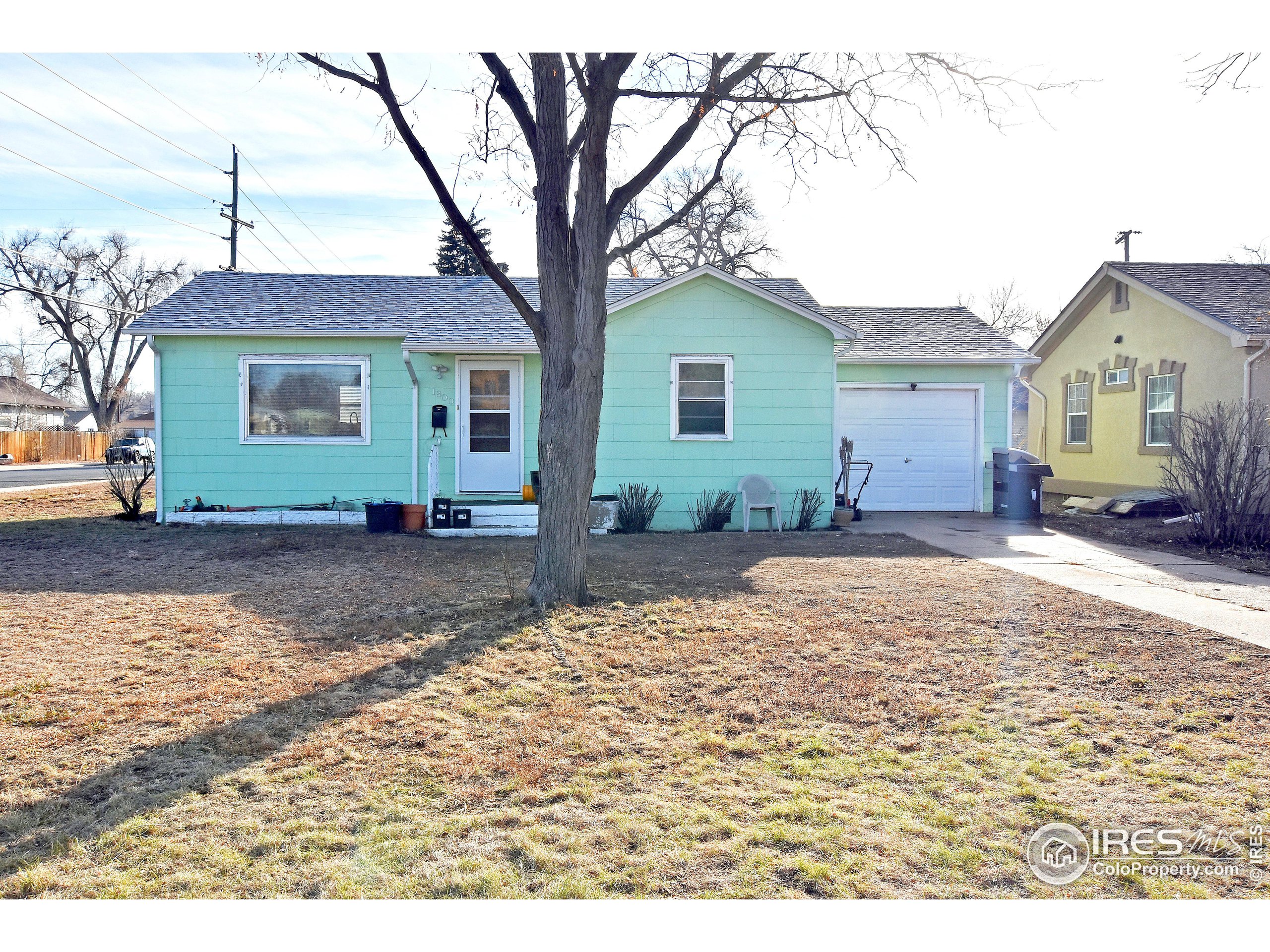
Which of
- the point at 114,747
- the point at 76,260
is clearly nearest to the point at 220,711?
the point at 114,747

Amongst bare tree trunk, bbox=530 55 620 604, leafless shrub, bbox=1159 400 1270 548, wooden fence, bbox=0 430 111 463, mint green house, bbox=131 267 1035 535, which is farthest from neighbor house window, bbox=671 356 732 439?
wooden fence, bbox=0 430 111 463

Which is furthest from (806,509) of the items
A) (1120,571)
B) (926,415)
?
(1120,571)

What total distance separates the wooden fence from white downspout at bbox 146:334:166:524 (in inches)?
1240

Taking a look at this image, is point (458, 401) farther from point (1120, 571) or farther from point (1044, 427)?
point (1044, 427)

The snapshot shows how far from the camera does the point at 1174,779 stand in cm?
321

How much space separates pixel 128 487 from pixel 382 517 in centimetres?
545

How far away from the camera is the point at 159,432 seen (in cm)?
1198

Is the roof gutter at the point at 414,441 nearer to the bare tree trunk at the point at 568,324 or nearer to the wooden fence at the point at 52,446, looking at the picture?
the bare tree trunk at the point at 568,324

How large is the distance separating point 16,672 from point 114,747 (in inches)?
63.5

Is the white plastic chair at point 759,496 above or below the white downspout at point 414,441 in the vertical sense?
below

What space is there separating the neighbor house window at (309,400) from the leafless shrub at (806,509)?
653 centimetres

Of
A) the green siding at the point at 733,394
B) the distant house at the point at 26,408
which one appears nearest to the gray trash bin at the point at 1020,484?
the green siding at the point at 733,394

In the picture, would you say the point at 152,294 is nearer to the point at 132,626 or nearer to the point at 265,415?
the point at 265,415

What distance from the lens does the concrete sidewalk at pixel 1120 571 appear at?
603 centimetres
